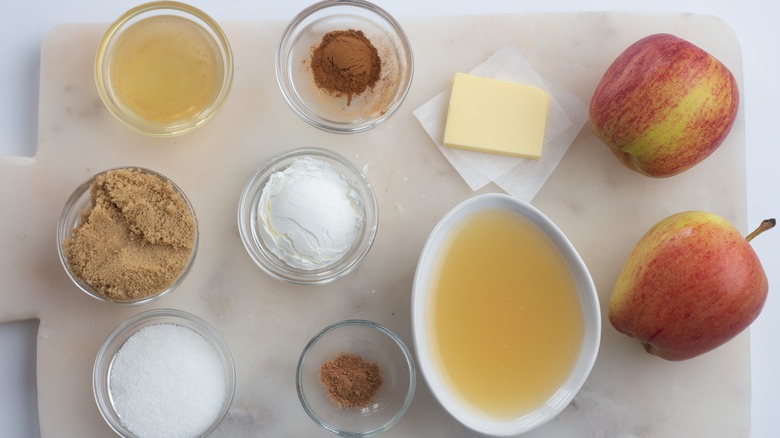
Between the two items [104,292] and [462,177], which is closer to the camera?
[104,292]

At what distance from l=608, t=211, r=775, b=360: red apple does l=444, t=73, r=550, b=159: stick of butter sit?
1.06 feet

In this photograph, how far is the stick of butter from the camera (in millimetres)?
1420

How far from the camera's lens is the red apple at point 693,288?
1.27m

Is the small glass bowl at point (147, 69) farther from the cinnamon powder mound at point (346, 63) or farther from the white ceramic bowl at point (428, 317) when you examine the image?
the white ceramic bowl at point (428, 317)

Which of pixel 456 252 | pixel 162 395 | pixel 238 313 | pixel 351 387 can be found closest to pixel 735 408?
pixel 456 252

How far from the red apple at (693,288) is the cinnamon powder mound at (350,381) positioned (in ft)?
1.69

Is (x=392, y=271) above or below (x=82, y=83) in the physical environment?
below

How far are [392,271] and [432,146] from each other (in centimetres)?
28

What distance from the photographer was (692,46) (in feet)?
4.35

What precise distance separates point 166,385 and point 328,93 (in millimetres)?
678

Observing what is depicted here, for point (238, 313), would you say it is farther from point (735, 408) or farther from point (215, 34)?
point (735, 408)

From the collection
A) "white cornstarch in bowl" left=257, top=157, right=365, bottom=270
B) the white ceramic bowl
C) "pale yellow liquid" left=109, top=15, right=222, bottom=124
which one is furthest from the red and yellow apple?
"pale yellow liquid" left=109, top=15, right=222, bottom=124

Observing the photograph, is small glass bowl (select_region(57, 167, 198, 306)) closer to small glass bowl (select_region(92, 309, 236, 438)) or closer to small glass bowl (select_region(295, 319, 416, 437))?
small glass bowl (select_region(92, 309, 236, 438))

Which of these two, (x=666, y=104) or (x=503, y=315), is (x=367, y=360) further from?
Answer: (x=666, y=104)
